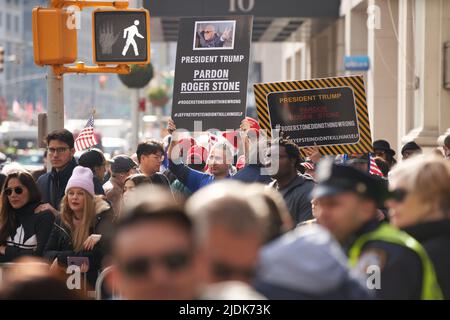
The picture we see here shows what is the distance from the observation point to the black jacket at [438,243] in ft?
17.9

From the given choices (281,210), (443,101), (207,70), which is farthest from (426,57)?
(281,210)

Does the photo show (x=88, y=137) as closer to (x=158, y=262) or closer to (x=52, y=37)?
(x=52, y=37)

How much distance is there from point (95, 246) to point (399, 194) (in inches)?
160

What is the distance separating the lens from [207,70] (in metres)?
13.3

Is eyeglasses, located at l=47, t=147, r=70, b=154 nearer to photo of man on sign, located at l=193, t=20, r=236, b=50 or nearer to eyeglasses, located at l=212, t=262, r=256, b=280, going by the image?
photo of man on sign, located at l=193, t=20, r=236, b=50

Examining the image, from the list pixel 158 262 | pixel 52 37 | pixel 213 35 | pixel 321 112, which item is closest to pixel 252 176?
pixel 321 112

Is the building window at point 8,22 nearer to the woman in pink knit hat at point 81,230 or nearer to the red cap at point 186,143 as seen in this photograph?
the red cap at point 186,143

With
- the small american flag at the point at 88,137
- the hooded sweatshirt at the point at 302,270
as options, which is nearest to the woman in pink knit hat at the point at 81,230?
the hooded sweatshirt at the point at 302,270

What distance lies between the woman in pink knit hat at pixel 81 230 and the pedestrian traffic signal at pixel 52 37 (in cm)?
404

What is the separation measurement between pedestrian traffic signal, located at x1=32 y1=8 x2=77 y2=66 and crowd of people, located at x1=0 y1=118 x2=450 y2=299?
388 centimetres

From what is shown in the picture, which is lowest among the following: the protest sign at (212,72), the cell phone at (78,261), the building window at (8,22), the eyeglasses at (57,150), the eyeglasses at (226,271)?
the cell phone at (78,261)

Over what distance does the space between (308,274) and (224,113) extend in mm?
8923

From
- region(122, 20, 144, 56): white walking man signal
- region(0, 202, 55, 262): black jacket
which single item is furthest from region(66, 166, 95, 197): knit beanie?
region(122, 20, 144, 56): white walking man signal
